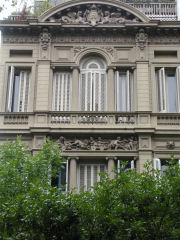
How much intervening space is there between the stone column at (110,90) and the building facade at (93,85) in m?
0.05

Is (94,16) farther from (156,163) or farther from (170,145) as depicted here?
(156,163)

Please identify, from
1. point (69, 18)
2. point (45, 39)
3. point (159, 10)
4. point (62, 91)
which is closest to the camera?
point (62, 91)

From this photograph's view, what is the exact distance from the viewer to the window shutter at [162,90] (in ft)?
76.7

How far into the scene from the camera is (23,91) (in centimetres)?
2416

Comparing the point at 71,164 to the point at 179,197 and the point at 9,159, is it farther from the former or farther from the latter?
the point at 179,197

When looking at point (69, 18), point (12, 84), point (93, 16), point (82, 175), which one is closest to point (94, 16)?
point (93, 16)

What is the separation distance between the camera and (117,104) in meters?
23.7

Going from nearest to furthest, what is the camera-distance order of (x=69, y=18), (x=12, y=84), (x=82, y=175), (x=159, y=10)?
(x=82, y=175)
(x=12, y=84)
(x=69, y=18)
(x=159, y=10)

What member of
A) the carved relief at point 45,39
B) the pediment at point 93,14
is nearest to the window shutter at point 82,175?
the carved relief at point 45,39

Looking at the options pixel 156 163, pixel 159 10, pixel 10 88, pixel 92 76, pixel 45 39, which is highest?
pixel 159 10

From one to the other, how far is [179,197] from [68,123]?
905 cm

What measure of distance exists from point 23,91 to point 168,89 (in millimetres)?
7510

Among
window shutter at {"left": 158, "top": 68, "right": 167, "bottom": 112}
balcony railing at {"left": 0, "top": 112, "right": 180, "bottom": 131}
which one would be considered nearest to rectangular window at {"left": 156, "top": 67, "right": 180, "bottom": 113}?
window shutter at {"left": 158, "top": 68, "right": 167, "bottom": 112}

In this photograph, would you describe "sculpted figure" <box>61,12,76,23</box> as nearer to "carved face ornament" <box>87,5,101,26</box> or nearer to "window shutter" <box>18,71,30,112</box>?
"carved face ornament" <box>87,5,101,26</box>
